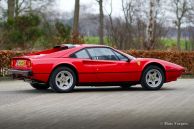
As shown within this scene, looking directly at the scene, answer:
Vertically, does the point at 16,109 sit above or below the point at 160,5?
below

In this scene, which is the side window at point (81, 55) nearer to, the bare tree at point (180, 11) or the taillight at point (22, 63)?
the taillight at point (22, 63)

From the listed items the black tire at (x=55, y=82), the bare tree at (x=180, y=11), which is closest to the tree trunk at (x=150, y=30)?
the black tire at (x=55, y=82)

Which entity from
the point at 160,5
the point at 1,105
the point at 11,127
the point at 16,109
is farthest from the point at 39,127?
the point at 160,5

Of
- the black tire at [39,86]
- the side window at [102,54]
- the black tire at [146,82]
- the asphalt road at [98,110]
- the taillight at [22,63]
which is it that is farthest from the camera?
the black tire at [39,86]

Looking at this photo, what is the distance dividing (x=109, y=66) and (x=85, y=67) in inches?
26.6

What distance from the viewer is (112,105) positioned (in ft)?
37.0

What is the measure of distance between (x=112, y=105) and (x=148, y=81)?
378 cm

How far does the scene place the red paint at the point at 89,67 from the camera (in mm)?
13789

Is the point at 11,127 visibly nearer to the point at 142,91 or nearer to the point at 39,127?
the point at 39,127

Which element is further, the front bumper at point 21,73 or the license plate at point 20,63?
the license plate at point 20,63

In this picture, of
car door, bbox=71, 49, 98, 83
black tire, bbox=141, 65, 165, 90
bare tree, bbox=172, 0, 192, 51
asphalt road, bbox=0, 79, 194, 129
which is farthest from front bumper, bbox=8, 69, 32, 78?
bare tree, bbox=172, 0, 192, 51

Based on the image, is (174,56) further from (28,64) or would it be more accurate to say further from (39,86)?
(28,64)

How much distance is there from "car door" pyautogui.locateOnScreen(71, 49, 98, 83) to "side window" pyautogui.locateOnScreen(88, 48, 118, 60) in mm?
217

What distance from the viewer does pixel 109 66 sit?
47.5 ft
